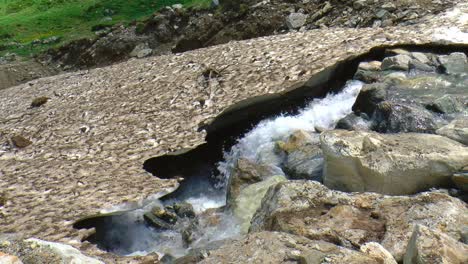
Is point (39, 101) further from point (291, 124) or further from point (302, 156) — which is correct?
point (302, 156)

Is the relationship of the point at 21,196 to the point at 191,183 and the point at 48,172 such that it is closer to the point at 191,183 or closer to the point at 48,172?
the point at 48,172

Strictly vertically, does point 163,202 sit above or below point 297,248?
below

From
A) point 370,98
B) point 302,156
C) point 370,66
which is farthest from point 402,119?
point 370,66

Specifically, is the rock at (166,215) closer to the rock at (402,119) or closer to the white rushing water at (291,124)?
the white rushing water at (291,124)

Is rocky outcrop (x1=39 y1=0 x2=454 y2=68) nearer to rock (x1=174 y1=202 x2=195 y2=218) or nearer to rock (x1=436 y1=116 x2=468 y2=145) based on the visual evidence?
rock (x1=436 y1=116 x2=468 y2=145)

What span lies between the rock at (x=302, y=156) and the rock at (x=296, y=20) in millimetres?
16746

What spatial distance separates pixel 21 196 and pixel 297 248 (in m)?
8.23

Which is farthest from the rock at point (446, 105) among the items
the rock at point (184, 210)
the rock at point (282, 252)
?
the rock at point (282, 252)

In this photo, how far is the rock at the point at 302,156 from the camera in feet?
45.5

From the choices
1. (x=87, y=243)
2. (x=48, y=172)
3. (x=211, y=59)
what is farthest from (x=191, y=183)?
(x=211, y=59)

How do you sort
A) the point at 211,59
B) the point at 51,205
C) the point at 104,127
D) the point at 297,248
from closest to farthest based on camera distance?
the point at 297,248 < the point at 51,205 < the point at 104,127 < the point at 211,59

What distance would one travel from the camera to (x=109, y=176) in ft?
47.8

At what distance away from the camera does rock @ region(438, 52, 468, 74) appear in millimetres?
17391

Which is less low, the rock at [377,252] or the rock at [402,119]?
the rock at [377,252]
